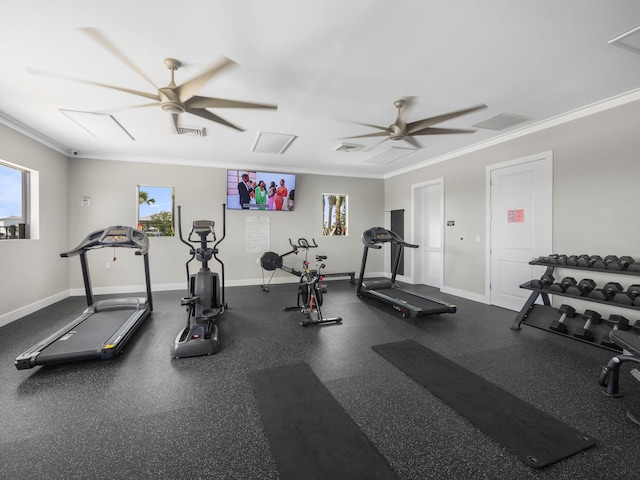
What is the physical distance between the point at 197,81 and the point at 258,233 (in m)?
4.60

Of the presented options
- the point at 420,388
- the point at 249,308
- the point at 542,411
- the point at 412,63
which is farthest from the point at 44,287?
the point at 542,411

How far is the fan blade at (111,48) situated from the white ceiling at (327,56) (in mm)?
52

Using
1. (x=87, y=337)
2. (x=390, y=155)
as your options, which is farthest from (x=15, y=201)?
(x=390, y=155)

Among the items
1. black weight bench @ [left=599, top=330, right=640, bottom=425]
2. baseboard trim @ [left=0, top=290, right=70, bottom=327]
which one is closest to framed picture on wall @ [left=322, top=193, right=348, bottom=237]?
baseboard trim @ [left=0, top=290, right=70, bottom=327]

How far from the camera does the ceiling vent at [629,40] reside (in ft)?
7.59

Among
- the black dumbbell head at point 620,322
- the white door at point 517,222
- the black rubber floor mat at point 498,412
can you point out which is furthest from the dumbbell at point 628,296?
the black rubber floor mat at point 498,412

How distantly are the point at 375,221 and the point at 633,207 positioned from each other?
505cm

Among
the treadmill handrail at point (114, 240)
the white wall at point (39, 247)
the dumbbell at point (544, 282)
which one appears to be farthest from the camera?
the white wall at point (39, 247)

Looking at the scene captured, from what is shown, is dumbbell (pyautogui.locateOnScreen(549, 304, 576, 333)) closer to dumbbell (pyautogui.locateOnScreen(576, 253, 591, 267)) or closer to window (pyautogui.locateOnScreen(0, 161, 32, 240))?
dumbbell (pyautogui.locateOnScreen(576, 253, 591, 267))

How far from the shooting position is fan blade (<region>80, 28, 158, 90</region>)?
7.62 ft

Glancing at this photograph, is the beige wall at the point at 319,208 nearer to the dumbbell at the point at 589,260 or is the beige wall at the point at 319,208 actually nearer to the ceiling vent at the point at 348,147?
the dumbbell at the point at 589,260

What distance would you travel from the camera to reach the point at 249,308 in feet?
16.0

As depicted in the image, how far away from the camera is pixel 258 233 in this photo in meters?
6.85

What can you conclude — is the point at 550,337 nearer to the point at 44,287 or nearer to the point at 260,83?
the point at 260,83
